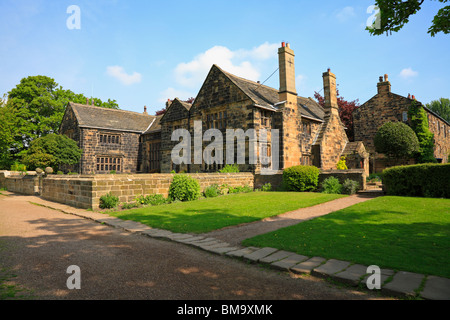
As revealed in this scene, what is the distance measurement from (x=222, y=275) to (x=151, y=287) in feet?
3.83

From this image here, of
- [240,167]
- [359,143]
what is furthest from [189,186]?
[359,143]

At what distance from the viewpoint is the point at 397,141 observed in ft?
78.1

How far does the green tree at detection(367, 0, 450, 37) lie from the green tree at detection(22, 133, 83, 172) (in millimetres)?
24423

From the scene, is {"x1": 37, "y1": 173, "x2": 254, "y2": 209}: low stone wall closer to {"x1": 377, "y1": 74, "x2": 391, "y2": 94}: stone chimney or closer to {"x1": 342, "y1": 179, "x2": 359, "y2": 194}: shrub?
{"x1": 342, "y1": 179, "x2": 359, "y2": 194}: shrub

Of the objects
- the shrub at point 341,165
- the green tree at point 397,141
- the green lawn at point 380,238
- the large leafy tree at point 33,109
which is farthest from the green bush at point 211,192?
the large leafy tree at point 33,109

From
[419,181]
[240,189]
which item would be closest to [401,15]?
[419,181]

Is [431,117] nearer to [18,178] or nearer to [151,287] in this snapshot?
[151,287]

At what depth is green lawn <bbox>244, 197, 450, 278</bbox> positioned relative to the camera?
4.77 meters

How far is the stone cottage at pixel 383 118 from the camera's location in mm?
28547

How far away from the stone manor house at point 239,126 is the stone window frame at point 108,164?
42mm

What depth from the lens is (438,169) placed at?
12500 mm

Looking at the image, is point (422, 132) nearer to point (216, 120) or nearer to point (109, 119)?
point (216, 120)

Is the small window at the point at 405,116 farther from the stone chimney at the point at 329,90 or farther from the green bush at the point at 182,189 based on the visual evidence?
the green bush at the point at 182,189

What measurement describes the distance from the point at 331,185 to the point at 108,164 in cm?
2542
